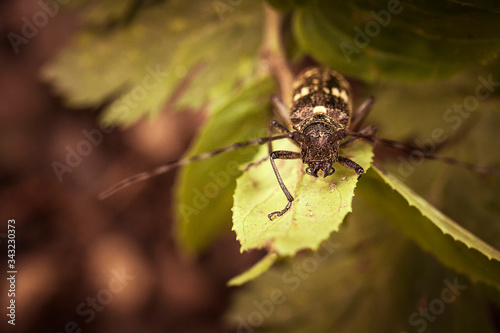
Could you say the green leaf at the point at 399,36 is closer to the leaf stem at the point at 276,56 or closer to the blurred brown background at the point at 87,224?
the leaf stem at the point at 276,56

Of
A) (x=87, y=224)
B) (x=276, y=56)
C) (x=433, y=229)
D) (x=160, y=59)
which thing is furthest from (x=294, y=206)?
(x=87, y=224)

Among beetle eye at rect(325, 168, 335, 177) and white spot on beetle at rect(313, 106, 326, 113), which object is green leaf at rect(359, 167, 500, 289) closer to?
beetle eye at rect(325, 168, 335, 177)

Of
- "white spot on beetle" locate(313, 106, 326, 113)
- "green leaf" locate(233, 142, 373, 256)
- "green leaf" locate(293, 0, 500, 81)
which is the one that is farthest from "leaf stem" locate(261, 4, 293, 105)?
"green leaf" locate(233, 142, 373, 256)

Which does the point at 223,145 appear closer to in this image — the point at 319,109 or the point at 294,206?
the point at 319,109

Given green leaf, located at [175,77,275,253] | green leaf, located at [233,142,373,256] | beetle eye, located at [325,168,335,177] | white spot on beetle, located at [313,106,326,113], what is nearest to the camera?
green leaf, located at [233,142,373,256]

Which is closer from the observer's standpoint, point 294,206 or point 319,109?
point 294,206

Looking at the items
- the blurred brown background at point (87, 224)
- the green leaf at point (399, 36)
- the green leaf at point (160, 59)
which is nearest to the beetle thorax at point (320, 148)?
the green leaf at point (399, 36)

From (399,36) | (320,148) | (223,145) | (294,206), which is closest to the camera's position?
(294,206)
